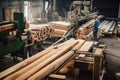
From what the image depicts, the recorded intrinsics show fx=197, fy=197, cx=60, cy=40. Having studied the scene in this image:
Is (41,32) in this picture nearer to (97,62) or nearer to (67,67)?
(67,67)

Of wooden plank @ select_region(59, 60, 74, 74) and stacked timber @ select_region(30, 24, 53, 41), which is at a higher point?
stacked timber @ select_region(30, 24, 53, 41)

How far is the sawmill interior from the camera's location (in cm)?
479

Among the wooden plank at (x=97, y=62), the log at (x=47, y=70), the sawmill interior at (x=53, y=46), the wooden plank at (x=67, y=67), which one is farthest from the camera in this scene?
the wooden plank at (x=67, y=67)

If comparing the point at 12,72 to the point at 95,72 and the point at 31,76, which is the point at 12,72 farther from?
the point at 95,72

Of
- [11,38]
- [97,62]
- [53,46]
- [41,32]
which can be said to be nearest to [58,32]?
[41,32]

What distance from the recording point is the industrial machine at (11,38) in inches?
302

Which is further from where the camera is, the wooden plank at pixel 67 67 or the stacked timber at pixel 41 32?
the stacked timber at pixel 41 32

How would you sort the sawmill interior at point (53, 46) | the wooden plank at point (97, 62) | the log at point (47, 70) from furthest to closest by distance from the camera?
the wooden plank at point (97, 62) → the sawmill interior at point (53, 46) → the log at point (47, 70)

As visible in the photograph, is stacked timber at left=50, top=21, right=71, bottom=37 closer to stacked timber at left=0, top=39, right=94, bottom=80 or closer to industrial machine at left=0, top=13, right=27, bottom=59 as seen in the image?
industrial machine at left=0, top=13, right=27, bottom=59

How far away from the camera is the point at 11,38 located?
8.00 m

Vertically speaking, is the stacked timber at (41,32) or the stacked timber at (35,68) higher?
the stacked timber at (41,32)

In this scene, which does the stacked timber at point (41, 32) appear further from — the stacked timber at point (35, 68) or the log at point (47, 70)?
the log at point (47, 70)

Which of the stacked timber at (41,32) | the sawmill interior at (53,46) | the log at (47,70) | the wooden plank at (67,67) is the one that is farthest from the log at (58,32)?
the log at (47,70)

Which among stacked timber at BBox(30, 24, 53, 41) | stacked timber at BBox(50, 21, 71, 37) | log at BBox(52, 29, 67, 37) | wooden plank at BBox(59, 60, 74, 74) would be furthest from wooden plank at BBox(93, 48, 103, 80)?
log at BBox(52, 29, 67, 37)
